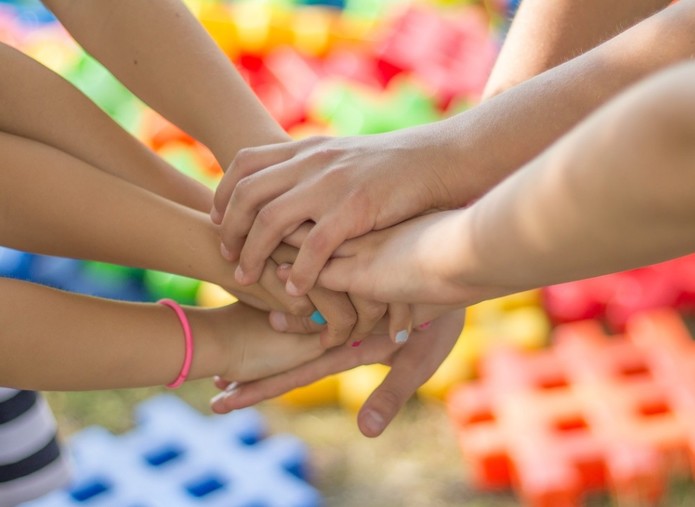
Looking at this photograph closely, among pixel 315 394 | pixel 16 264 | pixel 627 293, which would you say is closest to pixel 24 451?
pixel 315 394

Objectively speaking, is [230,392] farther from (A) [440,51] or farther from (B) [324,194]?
(A) [440,51]

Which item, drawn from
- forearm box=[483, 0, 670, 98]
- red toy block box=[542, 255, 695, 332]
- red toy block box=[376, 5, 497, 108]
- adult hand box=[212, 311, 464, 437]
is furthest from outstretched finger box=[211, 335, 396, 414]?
red toy block box=[376, 5, 497, 108]

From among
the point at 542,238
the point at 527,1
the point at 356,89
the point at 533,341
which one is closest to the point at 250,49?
the point at 356,89

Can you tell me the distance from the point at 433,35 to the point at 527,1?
115 centimetres

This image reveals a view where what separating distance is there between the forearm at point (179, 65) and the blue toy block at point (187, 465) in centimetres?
55

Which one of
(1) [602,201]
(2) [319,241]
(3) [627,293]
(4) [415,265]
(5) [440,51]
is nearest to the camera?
(1) [602,201]

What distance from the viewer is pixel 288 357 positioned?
1.15m

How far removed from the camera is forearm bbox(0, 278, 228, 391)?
97cm

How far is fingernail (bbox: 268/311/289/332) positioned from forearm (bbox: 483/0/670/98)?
370 millimetres

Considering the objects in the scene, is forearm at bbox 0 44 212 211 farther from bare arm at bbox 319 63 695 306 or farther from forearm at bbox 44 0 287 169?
bare arm at bbox 319 63 695 306

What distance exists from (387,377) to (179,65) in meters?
0.43

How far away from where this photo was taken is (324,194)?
1.03 meters

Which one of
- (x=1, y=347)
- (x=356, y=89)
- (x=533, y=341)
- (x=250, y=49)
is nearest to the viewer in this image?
(x=1, y=347)

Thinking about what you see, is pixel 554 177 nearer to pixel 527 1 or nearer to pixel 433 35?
pixel 527 1
